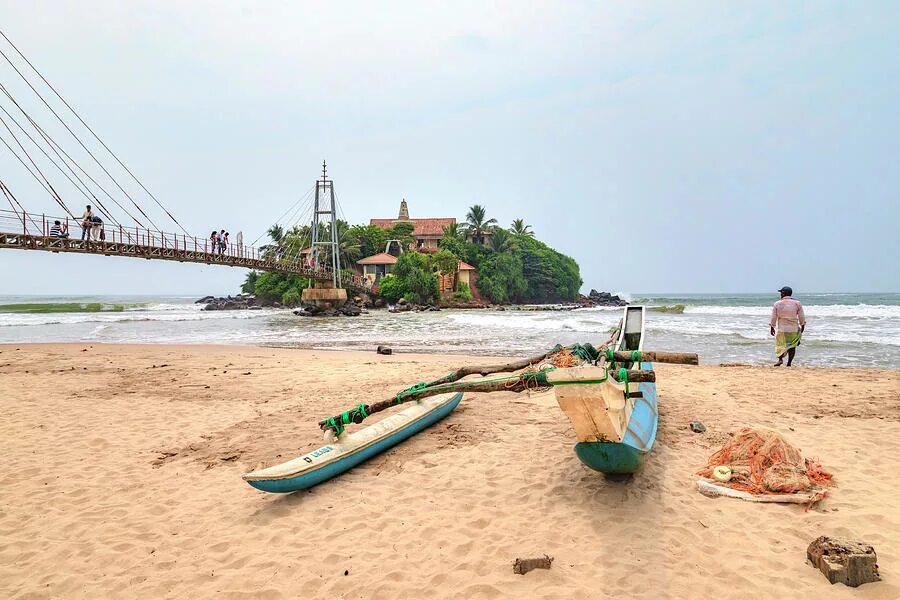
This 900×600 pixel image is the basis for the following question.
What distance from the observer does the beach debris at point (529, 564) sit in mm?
3453

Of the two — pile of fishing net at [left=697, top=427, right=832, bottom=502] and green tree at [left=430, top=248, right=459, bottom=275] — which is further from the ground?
green tree at [left=430, top=248, right=459, bottom=275]

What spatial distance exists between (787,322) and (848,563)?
9.17m

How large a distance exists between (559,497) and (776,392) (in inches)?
241

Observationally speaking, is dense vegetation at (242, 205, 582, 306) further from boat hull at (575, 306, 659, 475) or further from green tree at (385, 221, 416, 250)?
boat hull at (575, 306, 659, 475)

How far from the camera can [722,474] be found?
4.76 meters

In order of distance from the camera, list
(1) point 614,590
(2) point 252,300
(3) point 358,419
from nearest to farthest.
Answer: (1) point 614,590 < (3) point 358,419 < (2) point 252,300

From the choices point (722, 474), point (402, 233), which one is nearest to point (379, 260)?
point (402, 233)

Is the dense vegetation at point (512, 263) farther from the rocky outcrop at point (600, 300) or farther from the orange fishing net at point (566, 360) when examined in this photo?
the orange fishing net at point (566, 360)

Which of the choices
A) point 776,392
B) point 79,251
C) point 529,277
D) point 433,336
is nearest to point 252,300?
point 529,277

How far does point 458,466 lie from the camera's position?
5414 mm

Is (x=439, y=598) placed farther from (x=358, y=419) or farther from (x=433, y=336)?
(x=433, y=336)

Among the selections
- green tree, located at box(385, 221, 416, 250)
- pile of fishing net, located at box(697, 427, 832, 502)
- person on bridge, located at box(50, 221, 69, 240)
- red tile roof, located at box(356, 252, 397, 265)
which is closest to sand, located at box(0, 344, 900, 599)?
pile of fishing net, located at box(697, 427, 832, 502)

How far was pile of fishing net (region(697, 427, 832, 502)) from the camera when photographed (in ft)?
14.6

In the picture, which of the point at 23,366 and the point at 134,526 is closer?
the point at 134,526
